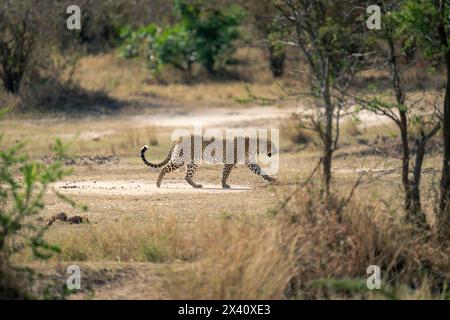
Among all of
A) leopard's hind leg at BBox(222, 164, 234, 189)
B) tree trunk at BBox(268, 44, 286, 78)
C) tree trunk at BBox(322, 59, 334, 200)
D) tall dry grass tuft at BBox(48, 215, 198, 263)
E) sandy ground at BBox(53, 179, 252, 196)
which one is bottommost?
tall dry grass tuft at BBox(48, 215, 198, 263)

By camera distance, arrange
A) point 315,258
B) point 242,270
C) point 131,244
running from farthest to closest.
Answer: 1. point 131,244
2. point 315,258
3. point 242,270

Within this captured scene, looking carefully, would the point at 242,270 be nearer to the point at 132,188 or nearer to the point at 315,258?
the point at 315,258

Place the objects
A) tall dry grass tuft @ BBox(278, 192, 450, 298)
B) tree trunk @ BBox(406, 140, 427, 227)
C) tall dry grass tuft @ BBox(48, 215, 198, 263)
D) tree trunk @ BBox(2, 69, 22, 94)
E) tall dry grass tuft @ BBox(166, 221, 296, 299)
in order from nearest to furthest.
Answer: tall dry grass tuft @ BBox(166, 221, 296, 299) → tall dry grass tuft @ BBox(278, 192, 450, 298) → tall dry grass tuft @ BBox(48, 215, 198, 263) → tree trunk @ BBox(406, 140, 427, 227) → tree trunk @ BBox(2, 69, 22, 94)

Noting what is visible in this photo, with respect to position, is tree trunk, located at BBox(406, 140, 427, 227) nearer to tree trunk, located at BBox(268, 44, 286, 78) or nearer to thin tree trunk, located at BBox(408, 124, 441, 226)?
thin tree trunk, located at BBox(408, 124, 441, 226)

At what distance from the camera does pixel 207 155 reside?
1606cm

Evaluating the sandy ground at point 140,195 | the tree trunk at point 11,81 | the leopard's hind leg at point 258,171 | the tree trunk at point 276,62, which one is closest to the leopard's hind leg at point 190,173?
the sandy ground at point 140,195

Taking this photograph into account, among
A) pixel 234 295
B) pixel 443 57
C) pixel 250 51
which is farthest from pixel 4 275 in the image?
pixel 250 51

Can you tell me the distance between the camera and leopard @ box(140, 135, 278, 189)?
51.5 feet

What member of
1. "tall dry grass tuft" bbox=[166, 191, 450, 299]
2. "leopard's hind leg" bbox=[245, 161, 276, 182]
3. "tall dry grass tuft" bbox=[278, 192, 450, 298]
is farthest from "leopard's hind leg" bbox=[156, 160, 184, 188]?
"tall dry grass tuft" bbox=[278, 192, 450, 298]

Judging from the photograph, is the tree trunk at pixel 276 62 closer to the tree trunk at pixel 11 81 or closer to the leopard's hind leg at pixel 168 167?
the tree trunk at pixel 11 81

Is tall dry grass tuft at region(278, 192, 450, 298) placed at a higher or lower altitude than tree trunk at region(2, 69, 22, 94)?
lower

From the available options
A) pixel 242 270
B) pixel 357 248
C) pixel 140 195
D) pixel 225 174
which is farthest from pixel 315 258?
pixel 225 174

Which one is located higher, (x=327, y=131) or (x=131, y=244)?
(x=327, y=131)

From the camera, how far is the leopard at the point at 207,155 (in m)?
15.7
